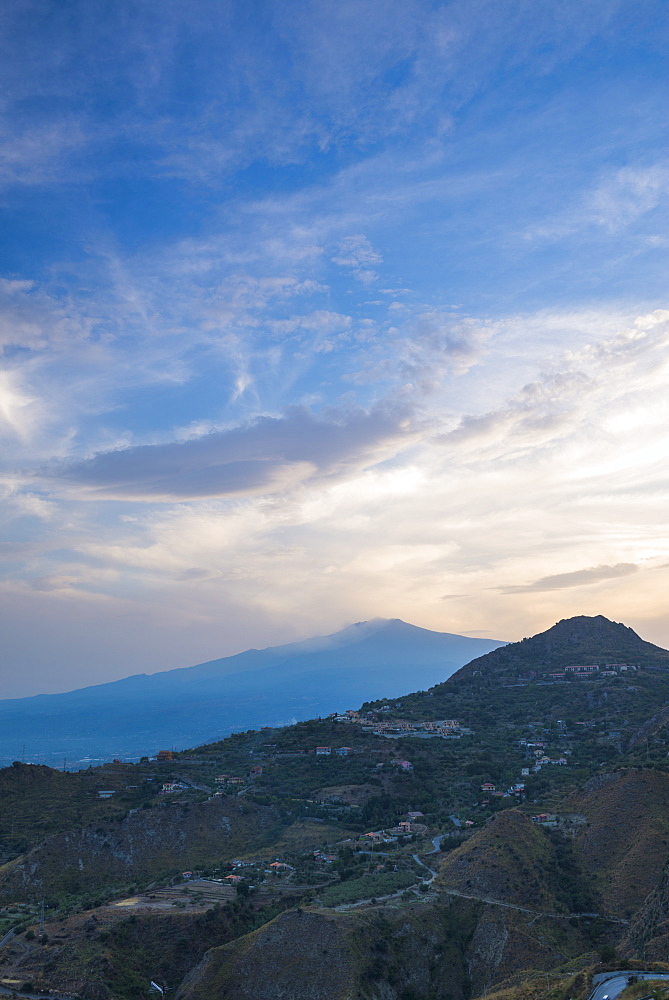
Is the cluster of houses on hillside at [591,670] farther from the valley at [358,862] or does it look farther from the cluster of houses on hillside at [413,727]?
the cluster of houses on hillside at [413,727]

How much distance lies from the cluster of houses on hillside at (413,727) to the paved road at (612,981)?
66.1 meters

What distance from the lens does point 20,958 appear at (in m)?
42.3

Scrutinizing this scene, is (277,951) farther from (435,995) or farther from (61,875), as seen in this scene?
(61,875)

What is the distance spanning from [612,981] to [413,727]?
7398cm

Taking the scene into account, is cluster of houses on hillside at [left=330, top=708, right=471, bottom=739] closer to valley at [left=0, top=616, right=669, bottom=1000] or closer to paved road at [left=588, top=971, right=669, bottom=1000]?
valley at [left=0, top=616, right=669, bottom=1000]

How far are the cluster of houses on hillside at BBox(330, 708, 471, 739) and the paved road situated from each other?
6608 centimetres

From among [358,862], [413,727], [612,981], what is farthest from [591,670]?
[612,981]

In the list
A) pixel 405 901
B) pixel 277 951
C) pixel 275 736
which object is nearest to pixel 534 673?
pixel 275 736

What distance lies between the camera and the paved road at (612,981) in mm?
27641

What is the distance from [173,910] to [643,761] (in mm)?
44006

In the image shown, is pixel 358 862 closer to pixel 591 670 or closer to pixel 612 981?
pixel 612 981

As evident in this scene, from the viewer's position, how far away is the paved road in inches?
1088

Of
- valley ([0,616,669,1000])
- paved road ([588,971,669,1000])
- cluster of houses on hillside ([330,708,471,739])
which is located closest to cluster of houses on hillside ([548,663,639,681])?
valley ([0,616,669,1000])

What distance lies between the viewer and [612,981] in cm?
2909
